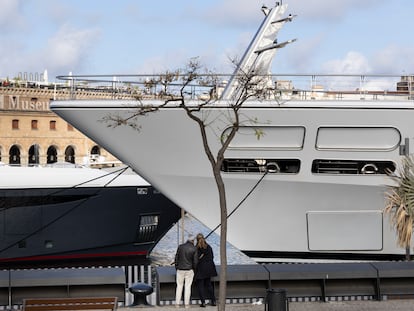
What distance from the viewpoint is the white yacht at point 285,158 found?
1677 cm

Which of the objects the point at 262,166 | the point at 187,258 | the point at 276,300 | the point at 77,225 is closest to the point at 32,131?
the point at 77,225

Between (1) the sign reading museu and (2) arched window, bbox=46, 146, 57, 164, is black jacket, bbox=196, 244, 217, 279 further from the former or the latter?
(2) arched window, bbox=46, 146, 57, 164

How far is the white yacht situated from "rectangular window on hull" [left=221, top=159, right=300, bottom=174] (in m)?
0.02

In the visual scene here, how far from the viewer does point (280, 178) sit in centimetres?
1727

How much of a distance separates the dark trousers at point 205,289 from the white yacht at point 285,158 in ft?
13.7

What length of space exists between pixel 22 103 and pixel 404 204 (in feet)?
263

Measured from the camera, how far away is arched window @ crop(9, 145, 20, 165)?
302 feet

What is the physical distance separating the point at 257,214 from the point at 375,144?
2876 millimetres

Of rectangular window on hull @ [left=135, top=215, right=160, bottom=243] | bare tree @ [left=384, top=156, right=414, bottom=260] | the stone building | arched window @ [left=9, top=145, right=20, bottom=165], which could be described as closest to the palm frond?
bare tree @ [left=384, top=156, right=414, bottom=260]

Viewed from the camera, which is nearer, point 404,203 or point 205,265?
point 205,265

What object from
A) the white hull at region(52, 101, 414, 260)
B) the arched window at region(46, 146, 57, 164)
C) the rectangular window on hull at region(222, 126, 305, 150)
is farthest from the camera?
the arched window at region(46, 146, 57, 164)

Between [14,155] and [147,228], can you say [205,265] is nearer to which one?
[147,228]

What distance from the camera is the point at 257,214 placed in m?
17.6

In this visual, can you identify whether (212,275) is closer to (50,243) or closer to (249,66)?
(249,66)
